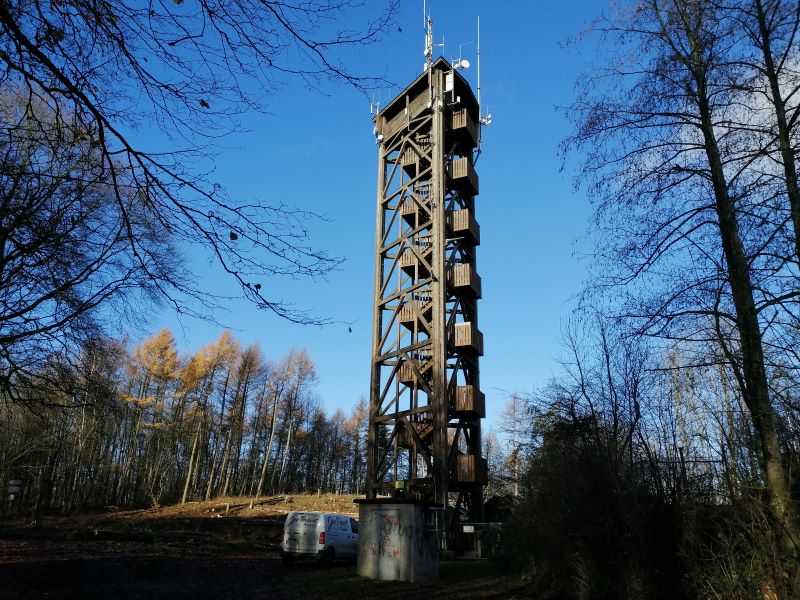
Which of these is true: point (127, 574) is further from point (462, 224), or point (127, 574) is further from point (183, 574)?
point (462, 224)

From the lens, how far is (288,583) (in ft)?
42.7

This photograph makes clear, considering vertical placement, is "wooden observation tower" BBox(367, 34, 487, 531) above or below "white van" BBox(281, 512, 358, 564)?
above

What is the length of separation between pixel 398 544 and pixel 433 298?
38.5 ft

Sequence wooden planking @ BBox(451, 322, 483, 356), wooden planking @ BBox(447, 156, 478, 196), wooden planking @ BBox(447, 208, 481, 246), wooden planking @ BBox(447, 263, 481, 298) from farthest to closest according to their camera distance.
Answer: wooden planking @ BBox(447, 156, 478, 196), wooden planking @ BBox(447, 208, 481, 246), wooden planking @ BBox(447, 263, 481, 298), wooden planking @ BBox(451, 322, 483, 356)

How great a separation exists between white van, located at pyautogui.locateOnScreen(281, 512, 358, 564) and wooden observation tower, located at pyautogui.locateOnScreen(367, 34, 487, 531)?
5027 millimetres

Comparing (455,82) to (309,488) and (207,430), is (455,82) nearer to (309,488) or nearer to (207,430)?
(207,430)

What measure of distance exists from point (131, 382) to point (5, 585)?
1611 inches

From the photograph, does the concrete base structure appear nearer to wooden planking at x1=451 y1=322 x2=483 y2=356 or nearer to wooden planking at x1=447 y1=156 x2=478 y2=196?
wooden planking at x1=451 y1=322 x2=483 y2=356

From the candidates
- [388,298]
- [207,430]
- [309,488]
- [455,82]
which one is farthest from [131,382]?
[455,82]

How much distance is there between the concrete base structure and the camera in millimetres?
13453

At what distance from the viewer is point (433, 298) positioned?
78.2ft

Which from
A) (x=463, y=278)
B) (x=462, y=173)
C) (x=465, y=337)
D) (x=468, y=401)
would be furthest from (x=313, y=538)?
(x=462, y=173)

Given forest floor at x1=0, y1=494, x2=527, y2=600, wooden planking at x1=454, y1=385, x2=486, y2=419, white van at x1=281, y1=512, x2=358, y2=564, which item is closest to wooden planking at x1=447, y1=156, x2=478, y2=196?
wooden planking at x1=454, y1=385, x2=486, y2=419

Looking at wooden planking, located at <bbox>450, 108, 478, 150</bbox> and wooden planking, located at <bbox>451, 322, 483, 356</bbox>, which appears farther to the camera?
wooden planking, located at <bbox>450, 108, 478, 150</bbox>
